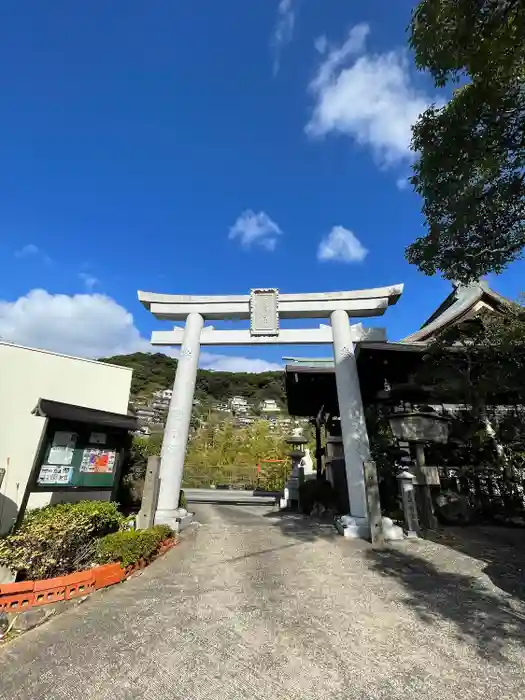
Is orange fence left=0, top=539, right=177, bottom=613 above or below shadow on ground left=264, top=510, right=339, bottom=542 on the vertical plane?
below

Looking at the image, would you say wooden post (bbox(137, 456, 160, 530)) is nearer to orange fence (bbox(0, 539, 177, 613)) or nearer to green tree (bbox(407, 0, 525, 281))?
orange fence (bbox(0, 539, 177, 613))

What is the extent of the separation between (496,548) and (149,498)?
672 cm

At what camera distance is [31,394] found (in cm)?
912

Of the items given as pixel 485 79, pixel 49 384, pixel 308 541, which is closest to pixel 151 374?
pixel 49 384

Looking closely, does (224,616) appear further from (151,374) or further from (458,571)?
(151,374)

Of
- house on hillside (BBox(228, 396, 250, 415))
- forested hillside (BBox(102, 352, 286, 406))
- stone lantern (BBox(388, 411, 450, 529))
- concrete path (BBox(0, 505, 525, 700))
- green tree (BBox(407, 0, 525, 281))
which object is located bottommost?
concrete path (BBox(0, 505, 525, 700))

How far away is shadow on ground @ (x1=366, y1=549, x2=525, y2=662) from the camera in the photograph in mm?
3340

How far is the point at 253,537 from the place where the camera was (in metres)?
8.05

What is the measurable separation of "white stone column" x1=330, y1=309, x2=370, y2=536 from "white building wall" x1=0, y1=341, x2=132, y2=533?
6.45 metres

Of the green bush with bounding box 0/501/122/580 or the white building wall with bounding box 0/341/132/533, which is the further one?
the white building wall with bounding box 0/341/132/533

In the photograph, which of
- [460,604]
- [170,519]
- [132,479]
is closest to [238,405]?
[132,479]

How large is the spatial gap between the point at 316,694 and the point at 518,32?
22.7 feet

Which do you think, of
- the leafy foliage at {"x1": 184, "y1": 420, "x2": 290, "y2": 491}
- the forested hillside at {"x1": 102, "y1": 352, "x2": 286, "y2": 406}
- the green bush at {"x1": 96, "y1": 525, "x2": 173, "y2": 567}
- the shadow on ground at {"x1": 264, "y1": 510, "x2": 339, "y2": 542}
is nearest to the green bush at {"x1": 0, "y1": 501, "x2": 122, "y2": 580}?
the green bush at {"x1": 96, "y1": 525, "x2": 173, "y2": 567}

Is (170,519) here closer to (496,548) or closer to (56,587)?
(56,587)
